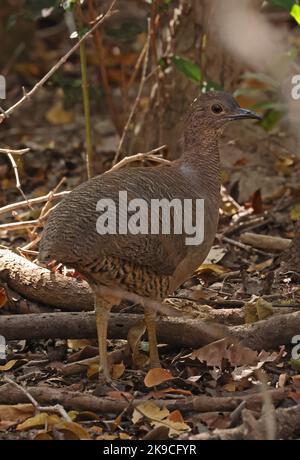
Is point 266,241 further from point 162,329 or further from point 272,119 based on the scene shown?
point 162,329

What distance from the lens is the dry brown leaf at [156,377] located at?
14.2ft

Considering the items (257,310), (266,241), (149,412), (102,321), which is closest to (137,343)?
(102,321)

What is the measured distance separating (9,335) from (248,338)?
1.14m

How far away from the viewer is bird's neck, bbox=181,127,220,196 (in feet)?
16.2

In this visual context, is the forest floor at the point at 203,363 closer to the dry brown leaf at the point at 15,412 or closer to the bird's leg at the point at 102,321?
the dry brown leaf at the point at 15,412

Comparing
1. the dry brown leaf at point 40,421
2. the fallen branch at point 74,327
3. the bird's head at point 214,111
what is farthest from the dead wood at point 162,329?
the bird's head at point 214,111

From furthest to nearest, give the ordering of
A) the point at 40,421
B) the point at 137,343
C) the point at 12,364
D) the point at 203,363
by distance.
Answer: the point at 12,364 → the point at 137,343 → the point at 203,363 → the point at 40,421

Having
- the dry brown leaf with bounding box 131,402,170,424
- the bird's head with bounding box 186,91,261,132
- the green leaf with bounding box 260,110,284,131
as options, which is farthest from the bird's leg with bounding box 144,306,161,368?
the green leaf with bounding box 260,110,284,131

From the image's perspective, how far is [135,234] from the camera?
14.1 ft

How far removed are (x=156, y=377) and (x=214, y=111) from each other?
57.4 inches

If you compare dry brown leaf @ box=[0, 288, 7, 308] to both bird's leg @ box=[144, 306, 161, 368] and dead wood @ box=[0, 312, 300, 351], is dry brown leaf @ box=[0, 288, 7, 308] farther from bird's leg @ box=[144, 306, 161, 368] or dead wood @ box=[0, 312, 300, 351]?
bird's leg @ box=[144, 306, 161, 368]

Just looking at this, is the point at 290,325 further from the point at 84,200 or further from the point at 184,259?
the point at 84,200

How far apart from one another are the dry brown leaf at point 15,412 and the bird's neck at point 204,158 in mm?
1456
